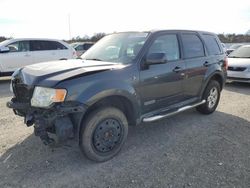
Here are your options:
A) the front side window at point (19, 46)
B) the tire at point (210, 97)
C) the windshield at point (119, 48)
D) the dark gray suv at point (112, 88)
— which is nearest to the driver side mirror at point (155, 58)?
the dark gray suv at point (112, 88)

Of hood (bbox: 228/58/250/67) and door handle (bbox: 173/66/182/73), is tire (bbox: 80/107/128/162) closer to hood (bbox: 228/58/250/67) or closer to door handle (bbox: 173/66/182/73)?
door handle (bbox: 173/66/182/73)

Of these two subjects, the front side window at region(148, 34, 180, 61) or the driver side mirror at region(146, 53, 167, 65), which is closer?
the driver side mirror at region(146, 53, 167, 65)

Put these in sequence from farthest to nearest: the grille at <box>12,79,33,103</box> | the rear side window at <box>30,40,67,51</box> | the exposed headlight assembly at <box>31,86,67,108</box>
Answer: the rear side window at <box>30,40,67,51</box> < the grille at <box>12,79,33,103</box> < the exposed headlight assembly at <box>31,86,67,108</box>

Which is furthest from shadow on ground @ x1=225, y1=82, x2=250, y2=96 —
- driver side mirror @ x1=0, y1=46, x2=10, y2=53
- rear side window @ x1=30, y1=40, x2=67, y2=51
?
driver side mirror @ x1=0, y1=46, x2=10, y2=53

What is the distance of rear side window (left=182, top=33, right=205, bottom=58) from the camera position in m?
5.07

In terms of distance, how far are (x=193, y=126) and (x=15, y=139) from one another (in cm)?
325

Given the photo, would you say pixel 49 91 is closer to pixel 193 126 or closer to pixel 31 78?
pixel 31 78

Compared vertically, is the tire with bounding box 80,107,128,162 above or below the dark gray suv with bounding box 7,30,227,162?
below

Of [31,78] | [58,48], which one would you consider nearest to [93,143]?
[31,78]

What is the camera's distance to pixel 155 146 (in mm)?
4320

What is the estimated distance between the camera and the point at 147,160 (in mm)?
3850

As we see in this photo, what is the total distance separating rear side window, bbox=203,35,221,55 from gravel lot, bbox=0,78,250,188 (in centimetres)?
158

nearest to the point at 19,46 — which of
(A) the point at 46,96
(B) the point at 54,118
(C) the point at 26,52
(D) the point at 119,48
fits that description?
(C) the point at 26,52

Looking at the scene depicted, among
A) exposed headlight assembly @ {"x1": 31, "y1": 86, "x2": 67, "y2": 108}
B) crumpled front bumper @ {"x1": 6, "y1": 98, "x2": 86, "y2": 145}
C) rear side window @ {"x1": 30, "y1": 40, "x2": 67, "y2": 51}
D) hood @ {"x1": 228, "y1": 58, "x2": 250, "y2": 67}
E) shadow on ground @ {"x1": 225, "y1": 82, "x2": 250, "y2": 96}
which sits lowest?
shadow on ground @ {"x1": 225, "y1": 82, "x2": 250, "y2": 96}
